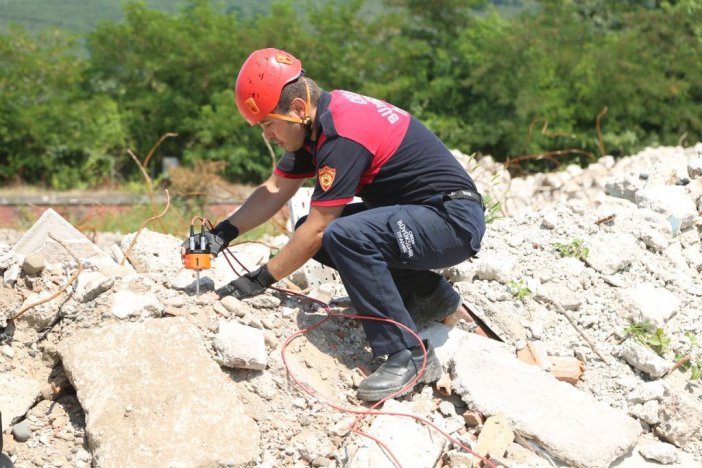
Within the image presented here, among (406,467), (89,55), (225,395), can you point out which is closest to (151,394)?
(225,395)

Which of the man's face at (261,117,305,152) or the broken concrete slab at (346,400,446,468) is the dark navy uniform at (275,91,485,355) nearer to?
the man's face at (261,117,305,152)

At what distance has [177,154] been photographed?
1555cm

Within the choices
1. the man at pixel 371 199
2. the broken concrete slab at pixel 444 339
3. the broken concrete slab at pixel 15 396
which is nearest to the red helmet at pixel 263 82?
the man at pixel 371 199

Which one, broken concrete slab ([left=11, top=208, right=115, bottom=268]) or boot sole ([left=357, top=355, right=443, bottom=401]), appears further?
broken concrete slab ([left=11, top=208, right=115, bottom=268])

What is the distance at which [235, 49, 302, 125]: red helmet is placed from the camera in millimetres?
3424

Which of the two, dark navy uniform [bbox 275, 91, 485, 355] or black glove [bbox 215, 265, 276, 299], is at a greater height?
dark navy uniform [bbox 275, 91, 485, 355]

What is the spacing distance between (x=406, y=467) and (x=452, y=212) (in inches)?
43.0

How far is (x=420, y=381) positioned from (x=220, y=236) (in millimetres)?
1129

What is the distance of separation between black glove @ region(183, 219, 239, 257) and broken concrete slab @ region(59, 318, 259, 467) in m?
0.38

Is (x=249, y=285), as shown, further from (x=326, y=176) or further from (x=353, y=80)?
(x=353, y=80)

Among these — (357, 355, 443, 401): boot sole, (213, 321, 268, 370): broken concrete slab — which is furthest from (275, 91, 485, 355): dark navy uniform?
(213, 321, 268, 370): broken concrete slab

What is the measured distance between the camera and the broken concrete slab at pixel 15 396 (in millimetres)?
3275

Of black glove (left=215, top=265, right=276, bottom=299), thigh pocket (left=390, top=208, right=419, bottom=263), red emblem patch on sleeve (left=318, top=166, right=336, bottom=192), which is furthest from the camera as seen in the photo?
black glove (left=215, top=265, right=276, bottom=299)

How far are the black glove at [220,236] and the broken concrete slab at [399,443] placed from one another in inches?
41.4
